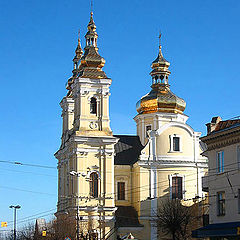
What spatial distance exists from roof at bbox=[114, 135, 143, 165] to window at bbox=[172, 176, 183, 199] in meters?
4.00

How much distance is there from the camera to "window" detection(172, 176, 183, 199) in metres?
58.8

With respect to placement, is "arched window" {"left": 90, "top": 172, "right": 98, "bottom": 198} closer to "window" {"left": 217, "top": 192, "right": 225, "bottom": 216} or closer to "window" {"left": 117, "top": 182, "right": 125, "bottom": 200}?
"window" {"left": 117, "top": 182, "right": 125, "bottom": 200}

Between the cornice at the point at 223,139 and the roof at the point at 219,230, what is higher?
the cornice at the point at 223,139

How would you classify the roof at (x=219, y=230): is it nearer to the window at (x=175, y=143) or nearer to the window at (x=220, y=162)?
the window at (x=220, y=162)

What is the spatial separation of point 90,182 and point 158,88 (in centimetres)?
1338

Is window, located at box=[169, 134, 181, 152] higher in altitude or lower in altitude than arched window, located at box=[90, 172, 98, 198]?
higher

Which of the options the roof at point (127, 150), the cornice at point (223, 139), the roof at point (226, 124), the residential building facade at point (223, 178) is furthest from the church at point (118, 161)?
the roof at point (226, 124)

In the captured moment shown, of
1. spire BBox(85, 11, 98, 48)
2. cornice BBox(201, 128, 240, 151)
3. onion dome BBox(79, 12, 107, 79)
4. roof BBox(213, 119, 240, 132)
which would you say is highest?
spire BBox(85, 11, 98, 48)

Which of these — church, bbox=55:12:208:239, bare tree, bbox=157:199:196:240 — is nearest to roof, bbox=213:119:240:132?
bare tree, bbox=157:199:196:240

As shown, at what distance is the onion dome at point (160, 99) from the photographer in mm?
62562

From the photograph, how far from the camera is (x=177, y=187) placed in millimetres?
58906

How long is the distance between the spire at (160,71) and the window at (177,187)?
1071cm

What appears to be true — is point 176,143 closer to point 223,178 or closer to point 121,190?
point 121,190

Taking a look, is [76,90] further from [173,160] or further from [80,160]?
Answer: [173,160]
